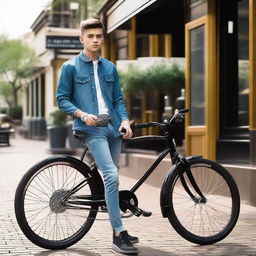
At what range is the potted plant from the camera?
20375 mm

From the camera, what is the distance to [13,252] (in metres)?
5.36

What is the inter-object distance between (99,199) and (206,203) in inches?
35.4

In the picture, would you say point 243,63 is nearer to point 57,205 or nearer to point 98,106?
point 98,106

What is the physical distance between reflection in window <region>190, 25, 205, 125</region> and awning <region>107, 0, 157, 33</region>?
34.0 inches

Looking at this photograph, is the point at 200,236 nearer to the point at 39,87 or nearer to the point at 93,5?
the point at 93,5

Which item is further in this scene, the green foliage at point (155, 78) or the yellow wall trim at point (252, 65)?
the green foliage at point (155, 78)

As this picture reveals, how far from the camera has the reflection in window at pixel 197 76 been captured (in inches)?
412

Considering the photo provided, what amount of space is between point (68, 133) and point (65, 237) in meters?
15.5

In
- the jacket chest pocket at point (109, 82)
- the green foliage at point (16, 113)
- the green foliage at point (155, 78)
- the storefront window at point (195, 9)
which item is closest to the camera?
the jacket chest pocket at point (109, 82)

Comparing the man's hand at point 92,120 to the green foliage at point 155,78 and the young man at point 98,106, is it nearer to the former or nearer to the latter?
the young man at point 98,106

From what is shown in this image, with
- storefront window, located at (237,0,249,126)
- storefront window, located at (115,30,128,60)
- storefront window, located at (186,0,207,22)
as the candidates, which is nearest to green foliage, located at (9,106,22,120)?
storefront window, located at (115,30,128,60)

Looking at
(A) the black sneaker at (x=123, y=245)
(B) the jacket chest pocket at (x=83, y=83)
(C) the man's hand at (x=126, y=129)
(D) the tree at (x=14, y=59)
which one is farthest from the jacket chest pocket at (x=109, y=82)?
(D) the tree at (x=14, y=59)

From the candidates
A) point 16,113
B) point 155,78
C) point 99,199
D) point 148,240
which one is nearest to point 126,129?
point 99,199

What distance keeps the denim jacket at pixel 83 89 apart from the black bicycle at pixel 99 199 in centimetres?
27
